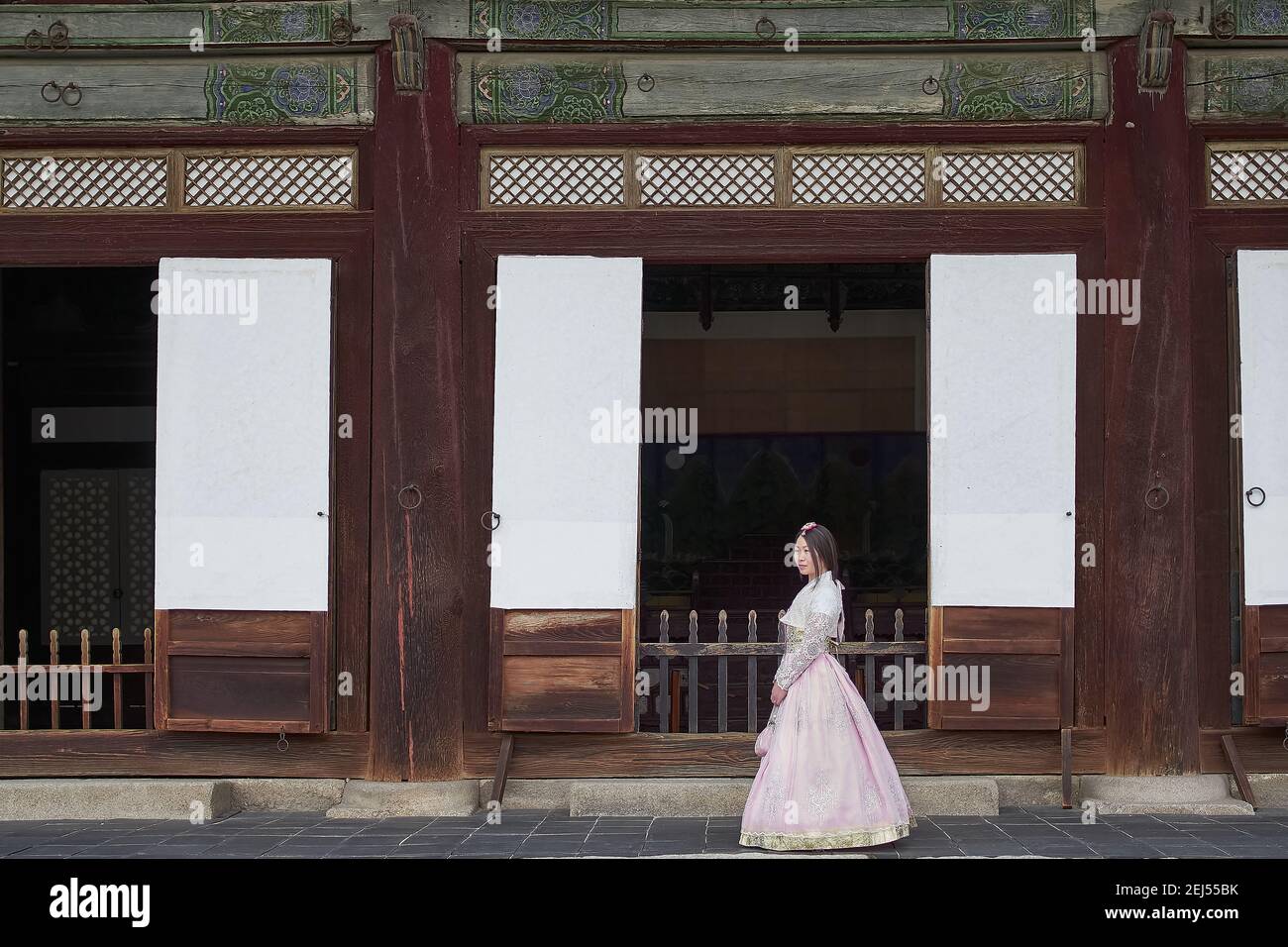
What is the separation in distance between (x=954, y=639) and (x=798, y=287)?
19.1 feet

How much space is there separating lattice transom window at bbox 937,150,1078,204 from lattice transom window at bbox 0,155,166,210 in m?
4.47

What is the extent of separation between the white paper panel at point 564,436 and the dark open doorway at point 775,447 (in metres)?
3.68

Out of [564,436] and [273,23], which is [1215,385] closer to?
[564,436]

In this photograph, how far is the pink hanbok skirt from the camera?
5.83m

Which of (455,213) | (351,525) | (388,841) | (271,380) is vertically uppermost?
(455,213)

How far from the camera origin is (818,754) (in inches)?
231

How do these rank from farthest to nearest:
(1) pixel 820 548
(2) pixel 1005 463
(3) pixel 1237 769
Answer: (2) pixel 1005 463 → (3) pixel 1237 769 → (1) pixel 820 548

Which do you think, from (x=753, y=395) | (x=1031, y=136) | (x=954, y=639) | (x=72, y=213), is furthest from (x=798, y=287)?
(x=72, y=213)

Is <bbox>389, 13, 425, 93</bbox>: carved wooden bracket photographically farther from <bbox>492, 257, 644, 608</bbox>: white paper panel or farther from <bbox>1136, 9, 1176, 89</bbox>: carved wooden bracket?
<bbox>1136, 9, 1176, 89</bbox>: carved wooden bracket

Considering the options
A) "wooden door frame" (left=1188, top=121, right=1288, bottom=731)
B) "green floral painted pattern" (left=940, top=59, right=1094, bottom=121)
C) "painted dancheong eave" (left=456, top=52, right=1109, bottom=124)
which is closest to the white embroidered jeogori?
"wooden door frame" (left=1188, top=121, right=1288, bottom=731)

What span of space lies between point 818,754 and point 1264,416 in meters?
3.20

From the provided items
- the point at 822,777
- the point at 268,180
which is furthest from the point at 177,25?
the point at 822,777

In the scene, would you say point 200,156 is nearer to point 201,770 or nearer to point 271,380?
point 271,380

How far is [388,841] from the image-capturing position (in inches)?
245
